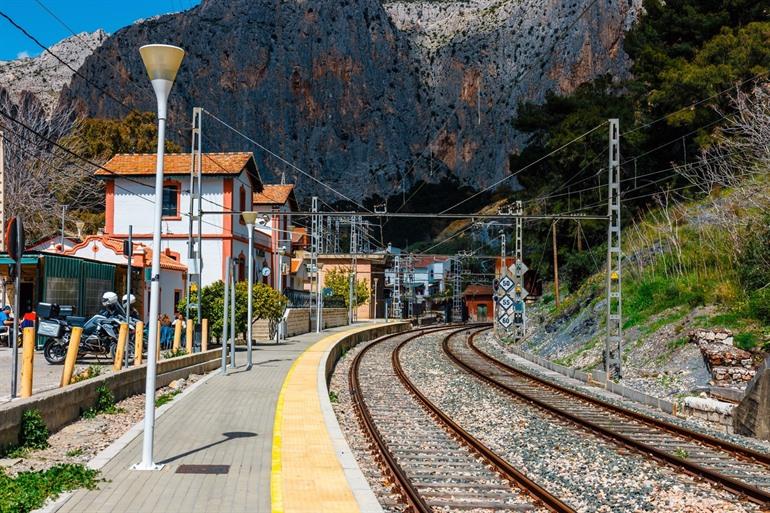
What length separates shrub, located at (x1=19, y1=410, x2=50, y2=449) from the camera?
9883mm

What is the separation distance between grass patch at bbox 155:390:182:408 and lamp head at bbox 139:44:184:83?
23.9ft

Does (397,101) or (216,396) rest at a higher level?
(397,101)

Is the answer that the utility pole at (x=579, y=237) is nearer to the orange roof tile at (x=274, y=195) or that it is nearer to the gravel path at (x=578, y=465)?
the orange roof tile at (x=274, y=195)

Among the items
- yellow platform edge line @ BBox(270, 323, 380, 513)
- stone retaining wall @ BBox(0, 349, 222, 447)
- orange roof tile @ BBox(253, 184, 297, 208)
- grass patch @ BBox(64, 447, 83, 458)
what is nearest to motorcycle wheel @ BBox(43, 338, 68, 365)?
stone retaining wall @ BBox(0, 349, 222, 447)

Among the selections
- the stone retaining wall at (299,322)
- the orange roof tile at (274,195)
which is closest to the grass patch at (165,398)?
the stone retaining wall at (299,322)

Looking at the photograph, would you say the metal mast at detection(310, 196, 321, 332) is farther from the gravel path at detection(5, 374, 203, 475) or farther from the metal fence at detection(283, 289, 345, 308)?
the gravel path at detection(5, 374, 203, 475)

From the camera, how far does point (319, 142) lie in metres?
150

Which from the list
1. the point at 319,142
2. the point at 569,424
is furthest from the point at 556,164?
the point at 319,142

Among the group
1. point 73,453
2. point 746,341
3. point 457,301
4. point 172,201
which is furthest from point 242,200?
point 457,301

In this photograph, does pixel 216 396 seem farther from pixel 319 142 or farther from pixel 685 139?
pixel 319 142

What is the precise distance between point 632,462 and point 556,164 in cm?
3889

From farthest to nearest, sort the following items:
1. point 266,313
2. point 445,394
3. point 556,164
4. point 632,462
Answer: point 556,164 < point 266,313 < point 445,394 < point 632,462

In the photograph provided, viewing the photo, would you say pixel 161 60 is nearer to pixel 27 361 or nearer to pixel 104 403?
pixel 27 361

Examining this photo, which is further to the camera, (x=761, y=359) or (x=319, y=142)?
(x=319, y=142)
